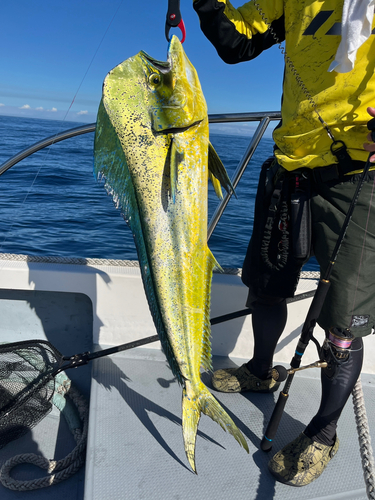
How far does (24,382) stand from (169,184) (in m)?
1.56

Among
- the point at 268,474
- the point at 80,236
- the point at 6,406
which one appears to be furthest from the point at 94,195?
the point at 268,474

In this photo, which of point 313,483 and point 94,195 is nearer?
point 313,483

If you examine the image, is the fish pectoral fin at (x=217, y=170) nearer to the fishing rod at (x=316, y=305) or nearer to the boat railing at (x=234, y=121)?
the fishing rod at (x=316, y=305)

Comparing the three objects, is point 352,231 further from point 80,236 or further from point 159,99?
point 80,236

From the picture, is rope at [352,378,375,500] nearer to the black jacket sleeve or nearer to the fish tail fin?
the fish tail fin

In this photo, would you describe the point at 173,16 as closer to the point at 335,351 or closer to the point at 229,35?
the point at 229,35

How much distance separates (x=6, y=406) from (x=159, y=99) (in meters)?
1.79

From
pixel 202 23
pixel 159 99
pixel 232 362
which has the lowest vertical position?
pixel 232 362

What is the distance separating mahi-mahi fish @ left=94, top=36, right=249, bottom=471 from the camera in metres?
1.18

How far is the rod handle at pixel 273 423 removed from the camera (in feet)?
5.57

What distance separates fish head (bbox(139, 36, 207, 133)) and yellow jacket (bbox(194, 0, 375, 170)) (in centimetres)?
40

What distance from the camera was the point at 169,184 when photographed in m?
1.21

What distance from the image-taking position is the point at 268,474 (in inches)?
65.2

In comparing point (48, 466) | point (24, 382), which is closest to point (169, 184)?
point (24, 382)
